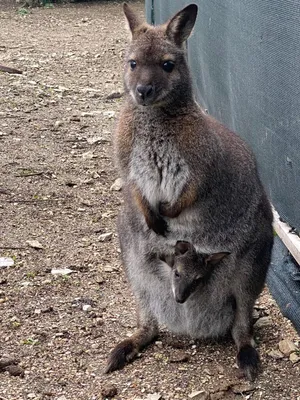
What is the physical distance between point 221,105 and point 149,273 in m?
2.19

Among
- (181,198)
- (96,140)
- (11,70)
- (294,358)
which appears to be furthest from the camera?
(11,70)

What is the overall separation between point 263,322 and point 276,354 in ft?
1.11

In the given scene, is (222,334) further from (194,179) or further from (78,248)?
(78,248)

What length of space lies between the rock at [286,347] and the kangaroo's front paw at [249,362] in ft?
0.48

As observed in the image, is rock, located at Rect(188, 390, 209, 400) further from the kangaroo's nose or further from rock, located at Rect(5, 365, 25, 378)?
the kangaroo's nose

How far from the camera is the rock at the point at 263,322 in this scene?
3713 mm

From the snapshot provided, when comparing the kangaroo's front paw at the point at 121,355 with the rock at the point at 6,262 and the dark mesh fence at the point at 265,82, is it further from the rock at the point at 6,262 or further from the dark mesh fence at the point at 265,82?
the rock at the point at 6,262

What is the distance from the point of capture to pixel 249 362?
3266 millimetres

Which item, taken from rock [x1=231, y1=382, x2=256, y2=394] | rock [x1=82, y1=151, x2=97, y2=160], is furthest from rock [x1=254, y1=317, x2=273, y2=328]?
rock [x1=82, y1=151, x2=97, y2=160]

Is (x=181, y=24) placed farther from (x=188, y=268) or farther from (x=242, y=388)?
(x=242, y=388)

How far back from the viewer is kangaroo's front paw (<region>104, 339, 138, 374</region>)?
130 inches

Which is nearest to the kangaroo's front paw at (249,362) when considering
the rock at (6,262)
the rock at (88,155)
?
the rock at (6,262)

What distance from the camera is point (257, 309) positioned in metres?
3.88

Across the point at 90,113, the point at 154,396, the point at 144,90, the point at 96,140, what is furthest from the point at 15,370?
the point at 90,113
